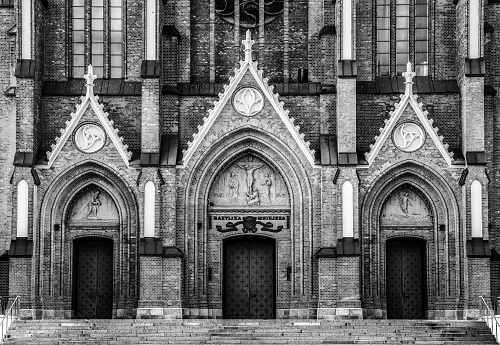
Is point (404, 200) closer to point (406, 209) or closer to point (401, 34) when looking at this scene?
point (406, 209)

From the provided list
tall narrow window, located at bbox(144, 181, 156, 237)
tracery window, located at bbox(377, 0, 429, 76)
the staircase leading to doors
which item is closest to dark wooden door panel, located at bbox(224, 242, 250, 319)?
tall narrow window, located at bbox(144, 181, 156, 237)

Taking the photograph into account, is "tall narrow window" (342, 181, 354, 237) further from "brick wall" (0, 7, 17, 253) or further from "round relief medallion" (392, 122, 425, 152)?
"brick wall" (0, 7, 17, 253)

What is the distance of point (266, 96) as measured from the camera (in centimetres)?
4584

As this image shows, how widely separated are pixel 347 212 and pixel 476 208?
15.0 feet

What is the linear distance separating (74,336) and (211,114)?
404 inches

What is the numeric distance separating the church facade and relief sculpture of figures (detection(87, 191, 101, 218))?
0.16 metres

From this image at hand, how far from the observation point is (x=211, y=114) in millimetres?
45875

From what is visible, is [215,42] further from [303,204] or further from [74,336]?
[74,336]

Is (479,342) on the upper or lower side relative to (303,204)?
lower

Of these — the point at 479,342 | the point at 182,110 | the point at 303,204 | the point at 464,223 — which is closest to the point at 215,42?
the point at 182,110

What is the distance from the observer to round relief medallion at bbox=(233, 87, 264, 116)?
151 feet

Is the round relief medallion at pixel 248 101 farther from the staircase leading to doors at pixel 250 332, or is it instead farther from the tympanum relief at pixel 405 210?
the staircase leading to doors at pixel 250 332

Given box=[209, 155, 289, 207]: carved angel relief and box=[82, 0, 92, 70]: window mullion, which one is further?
box=[82, 0, 92, 70]: window mullion

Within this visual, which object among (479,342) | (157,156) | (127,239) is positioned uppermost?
(157,156)
